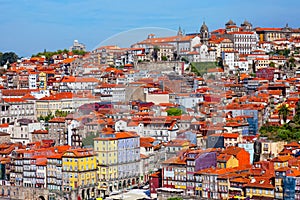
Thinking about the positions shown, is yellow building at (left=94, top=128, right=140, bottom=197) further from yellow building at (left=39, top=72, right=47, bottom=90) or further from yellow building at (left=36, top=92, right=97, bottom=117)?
yellow building at (left=39, top=72, right=47, bottom=90)

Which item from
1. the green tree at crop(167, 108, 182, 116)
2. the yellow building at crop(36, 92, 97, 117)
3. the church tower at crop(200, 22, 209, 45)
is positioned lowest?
the green tree at crop(167, 108, 182, 116)

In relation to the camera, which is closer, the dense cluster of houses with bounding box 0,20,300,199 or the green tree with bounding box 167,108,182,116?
the dense cluster of houses with bounding box 0,20,300,199

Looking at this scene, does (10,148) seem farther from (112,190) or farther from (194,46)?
(194,46)

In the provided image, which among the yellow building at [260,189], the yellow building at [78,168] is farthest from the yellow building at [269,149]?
the yellow building at [78,168]

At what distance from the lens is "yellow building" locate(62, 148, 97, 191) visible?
12023 mm

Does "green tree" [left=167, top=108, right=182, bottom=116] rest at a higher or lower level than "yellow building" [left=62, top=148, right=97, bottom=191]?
higher

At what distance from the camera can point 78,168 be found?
12.0 metres

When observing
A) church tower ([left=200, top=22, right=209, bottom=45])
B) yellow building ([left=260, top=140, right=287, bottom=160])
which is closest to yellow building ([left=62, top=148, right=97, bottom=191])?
yellow building ([left=260, top=140, right=287, bottom=160])

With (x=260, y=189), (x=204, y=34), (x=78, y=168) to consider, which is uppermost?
(x=204, y=34)

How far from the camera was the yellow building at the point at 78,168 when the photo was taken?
12.0 m

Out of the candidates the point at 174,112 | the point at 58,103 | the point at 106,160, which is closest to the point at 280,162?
the point at 106,160

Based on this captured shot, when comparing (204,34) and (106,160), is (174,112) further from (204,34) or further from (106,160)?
(204,34)

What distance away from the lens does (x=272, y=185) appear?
33.9ft

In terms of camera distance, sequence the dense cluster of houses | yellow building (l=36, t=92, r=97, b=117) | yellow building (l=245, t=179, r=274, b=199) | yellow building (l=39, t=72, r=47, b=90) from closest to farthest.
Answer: yellow building (l=245, t=179, r=274, b=199), the dense cluster of houses, yellow building (l=36, t=92, r=97, b=117), yellow building (l=39, t=72, r=47, b=90)
